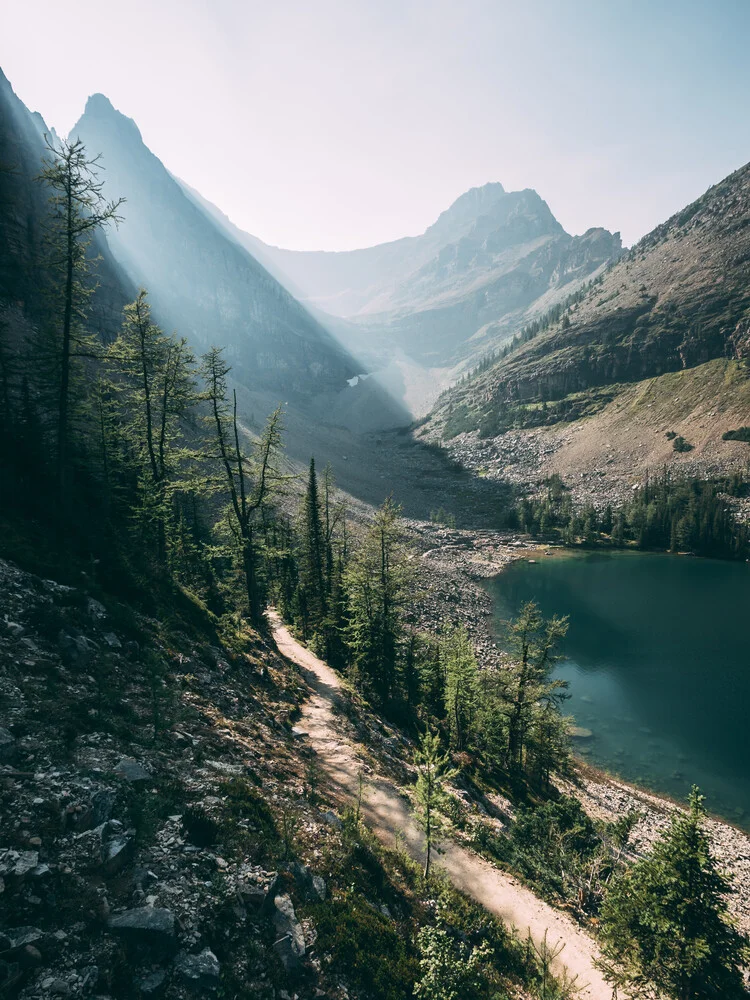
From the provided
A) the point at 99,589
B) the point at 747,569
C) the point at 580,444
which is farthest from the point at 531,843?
the point at 580,444

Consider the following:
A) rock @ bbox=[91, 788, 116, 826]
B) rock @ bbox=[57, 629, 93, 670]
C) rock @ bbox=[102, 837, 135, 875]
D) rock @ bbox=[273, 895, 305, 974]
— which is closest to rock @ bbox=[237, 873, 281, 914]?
rock @ bbox=[273, 895, 305, 974]

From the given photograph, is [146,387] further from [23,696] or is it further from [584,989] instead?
[584,989]

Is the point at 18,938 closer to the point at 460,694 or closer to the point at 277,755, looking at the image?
the point at 277,755

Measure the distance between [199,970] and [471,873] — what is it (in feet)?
40.4

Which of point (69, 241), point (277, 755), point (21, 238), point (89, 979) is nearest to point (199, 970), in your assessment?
point (89, 979)

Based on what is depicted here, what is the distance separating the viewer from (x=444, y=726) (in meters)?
31.8

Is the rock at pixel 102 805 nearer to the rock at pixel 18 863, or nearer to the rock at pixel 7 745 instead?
the rock at pixel 18 863

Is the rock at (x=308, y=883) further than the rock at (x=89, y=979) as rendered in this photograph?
Yes

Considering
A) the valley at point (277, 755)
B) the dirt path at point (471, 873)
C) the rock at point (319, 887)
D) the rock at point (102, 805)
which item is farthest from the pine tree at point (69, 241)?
the rock at point (319, 887)

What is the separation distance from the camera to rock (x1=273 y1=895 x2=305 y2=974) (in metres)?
8.27

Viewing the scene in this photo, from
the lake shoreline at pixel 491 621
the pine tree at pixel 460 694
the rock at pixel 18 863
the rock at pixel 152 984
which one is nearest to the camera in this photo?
the rock at pixel 152 984

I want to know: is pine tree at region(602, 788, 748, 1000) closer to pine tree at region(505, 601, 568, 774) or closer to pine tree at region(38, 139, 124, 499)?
pine tree at region(505, 601, 568, 774)

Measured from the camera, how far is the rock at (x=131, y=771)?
9758 mm

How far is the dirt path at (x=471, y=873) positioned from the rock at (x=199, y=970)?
28.8 feet
